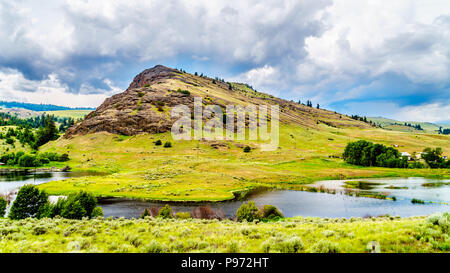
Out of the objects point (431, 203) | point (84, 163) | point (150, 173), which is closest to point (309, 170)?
point (431, 203)

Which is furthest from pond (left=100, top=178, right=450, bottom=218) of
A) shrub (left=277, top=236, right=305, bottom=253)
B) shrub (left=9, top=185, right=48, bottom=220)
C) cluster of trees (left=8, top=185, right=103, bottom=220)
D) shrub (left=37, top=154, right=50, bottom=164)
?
shrub (left=37, top=154, right=50, bottom=164)

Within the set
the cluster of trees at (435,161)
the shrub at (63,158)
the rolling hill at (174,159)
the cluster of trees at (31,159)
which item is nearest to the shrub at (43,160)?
the cluster of trees at (31,159)

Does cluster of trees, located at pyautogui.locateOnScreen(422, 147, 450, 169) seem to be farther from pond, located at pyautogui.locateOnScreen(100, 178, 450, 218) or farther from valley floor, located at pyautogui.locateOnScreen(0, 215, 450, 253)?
valley floor, located at pyautogui.locateOnScreen(0, 215, 450, 253)

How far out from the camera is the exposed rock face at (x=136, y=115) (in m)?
156

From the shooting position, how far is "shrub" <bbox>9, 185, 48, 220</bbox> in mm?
37219

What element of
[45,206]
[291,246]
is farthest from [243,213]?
[45,206]

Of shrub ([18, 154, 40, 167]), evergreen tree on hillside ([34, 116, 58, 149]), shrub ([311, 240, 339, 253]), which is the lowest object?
shrub ([18, 154, 40, 167])

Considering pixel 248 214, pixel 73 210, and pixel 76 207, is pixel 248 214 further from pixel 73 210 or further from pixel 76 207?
pixel 73 210

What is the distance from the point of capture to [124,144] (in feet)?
453

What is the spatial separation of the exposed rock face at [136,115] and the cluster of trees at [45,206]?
114 m

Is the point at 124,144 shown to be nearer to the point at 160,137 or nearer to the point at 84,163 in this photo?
the point at 160,137

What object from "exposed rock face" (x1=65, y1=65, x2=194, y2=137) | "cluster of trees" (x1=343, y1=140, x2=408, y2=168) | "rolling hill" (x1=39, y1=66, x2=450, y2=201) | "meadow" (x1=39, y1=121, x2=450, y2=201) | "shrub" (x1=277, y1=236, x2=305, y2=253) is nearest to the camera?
"shrub" (x1=277, y1=236, x2=305, y2=253)

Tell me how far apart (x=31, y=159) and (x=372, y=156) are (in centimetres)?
15579
